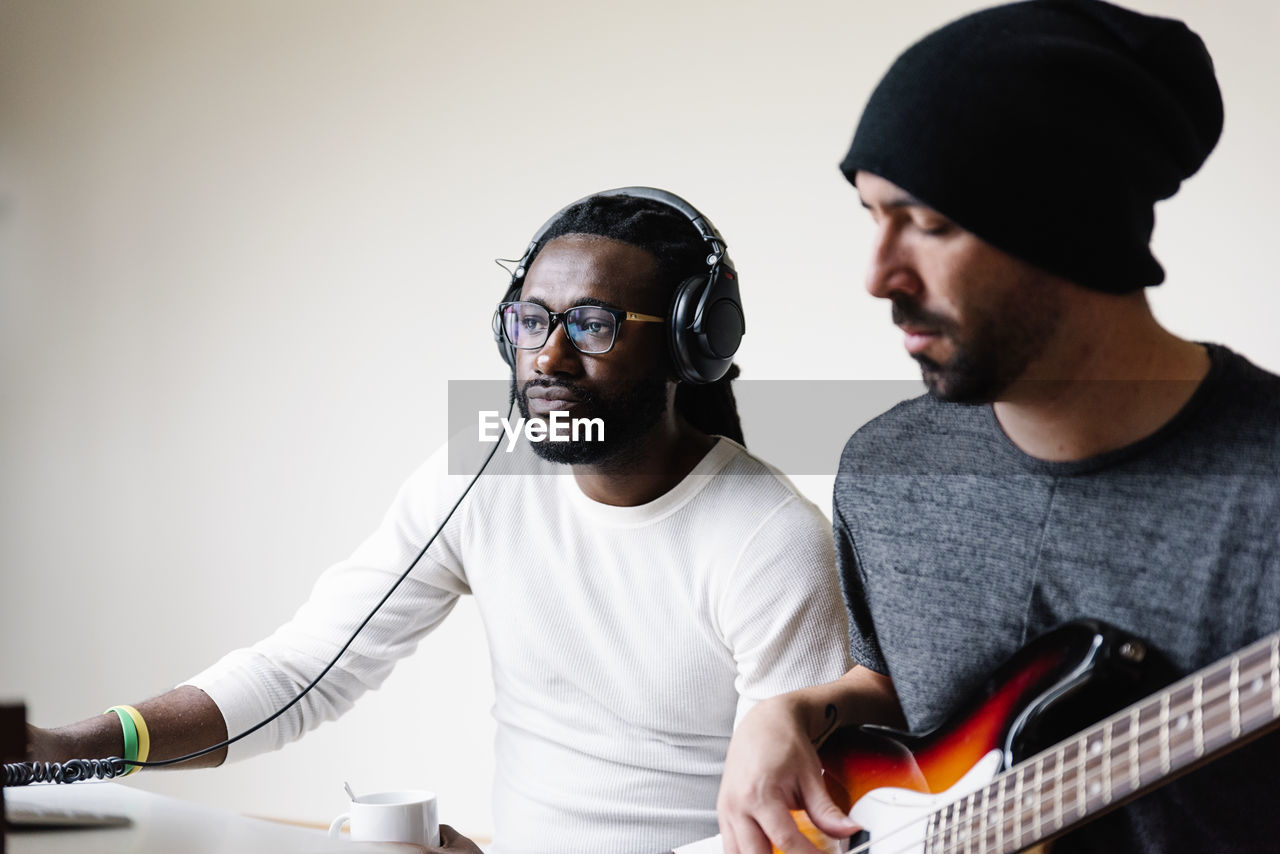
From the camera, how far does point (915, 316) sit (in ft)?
2.99

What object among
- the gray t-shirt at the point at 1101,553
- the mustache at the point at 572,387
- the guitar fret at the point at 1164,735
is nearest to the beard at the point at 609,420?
the mustache at the point at 572,387

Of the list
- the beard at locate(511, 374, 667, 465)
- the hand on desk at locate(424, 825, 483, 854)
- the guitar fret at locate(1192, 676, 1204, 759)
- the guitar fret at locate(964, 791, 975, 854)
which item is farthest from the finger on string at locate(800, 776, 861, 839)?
the beard at locate(511, 374, 667, 465)

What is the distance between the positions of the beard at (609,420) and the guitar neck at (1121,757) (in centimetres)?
71

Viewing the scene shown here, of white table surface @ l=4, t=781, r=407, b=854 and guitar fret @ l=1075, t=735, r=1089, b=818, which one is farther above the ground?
guitar fret @ l=1075, t=735, r=1089, b=818

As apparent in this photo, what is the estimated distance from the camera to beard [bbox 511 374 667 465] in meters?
1.48

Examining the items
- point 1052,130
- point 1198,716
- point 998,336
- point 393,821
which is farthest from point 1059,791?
point 393,821

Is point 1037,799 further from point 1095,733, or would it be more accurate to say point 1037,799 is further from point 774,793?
point 774,793

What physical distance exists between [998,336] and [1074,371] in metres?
0.07

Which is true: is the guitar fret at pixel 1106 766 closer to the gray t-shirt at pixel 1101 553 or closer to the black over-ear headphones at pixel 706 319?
the gray t-shirt at pixel 1101 553

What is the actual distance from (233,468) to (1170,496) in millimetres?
2645

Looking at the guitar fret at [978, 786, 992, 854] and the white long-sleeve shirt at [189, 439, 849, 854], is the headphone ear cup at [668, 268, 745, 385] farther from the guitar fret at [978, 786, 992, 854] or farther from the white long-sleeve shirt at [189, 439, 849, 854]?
the guitar fret at [978, 786, 992, 854]

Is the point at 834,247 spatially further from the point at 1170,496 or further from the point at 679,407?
the point at 1170,496

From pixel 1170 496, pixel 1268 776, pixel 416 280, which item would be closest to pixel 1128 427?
pixel 1170 496

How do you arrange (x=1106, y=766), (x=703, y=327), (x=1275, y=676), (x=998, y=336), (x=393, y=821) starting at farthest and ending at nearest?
1. (x=703, y=327)
2. (x=393, y=821)
3. (x=998, y=336)
4. (x=1106, y=766)
5. (x=1275, y=676)
